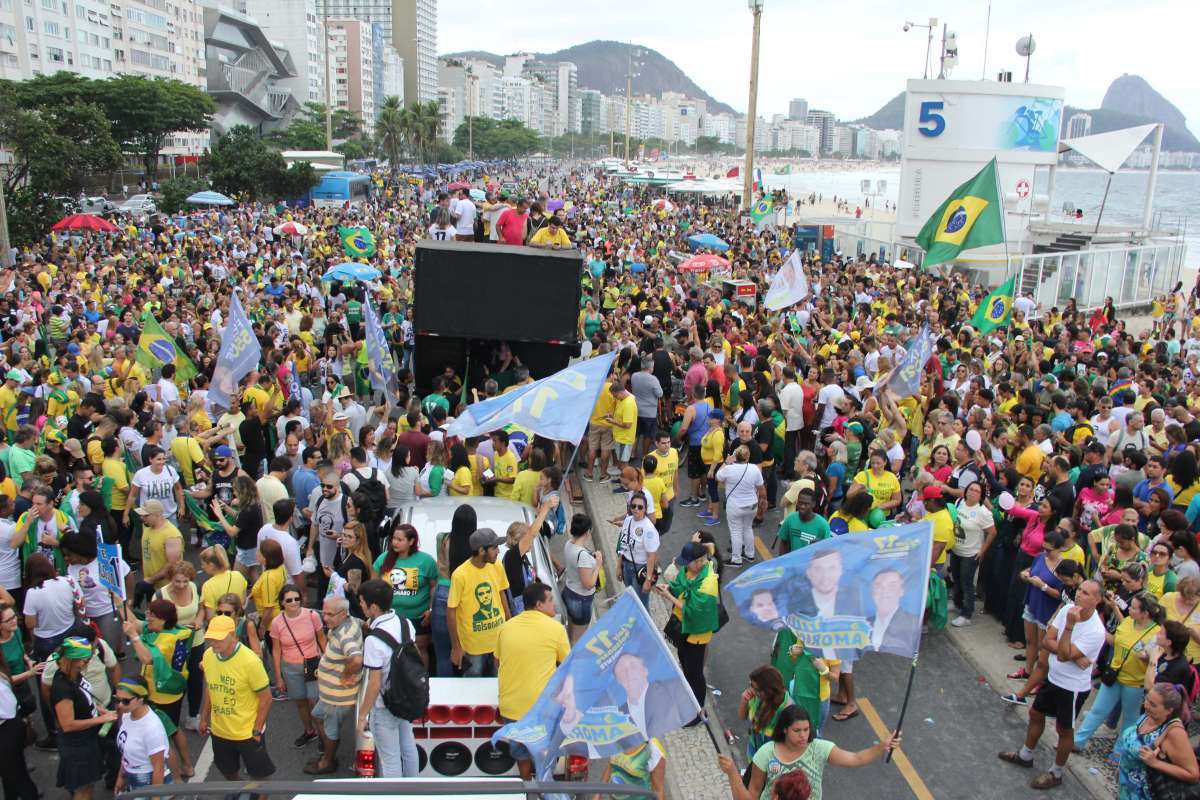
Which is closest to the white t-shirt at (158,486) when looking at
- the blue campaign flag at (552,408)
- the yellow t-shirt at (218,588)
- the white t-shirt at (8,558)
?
the white t-shirt at (8,558)

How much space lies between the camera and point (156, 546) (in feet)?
25.7

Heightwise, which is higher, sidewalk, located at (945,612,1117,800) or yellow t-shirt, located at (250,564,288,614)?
yellow t-shirt, located at (250,564,288,614)

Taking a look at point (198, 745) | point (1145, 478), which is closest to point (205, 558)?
point (198, 745)

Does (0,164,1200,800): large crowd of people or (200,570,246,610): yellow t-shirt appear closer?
(0,164,1200,800): large crowd of people

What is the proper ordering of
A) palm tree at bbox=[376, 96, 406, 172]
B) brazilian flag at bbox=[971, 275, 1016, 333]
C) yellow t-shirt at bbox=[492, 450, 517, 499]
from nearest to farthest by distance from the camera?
yellow t-shirt at bbox=[492, 450, 517, 499]
brazilian flag at bbox=[971, 275, 1016, 333]
palm tree at bbox=[376, 96, 406, 172]

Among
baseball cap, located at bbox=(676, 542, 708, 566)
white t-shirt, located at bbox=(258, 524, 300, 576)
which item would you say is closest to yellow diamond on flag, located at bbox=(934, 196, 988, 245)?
baseball cap, located at bbox=(676, 542, 708, 566)

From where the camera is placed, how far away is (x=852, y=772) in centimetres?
684

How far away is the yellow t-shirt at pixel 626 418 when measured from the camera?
39.1ft

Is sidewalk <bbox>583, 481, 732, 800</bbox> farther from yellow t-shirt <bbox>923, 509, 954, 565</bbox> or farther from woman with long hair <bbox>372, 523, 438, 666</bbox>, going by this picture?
yellow t-shirt <bbox>923, 509, 954, 565</bbox>

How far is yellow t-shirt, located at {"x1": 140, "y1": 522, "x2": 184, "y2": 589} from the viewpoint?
25.6 ft

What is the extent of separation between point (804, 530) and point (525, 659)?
3182 millimetres

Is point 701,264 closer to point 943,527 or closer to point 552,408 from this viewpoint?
point 943,527

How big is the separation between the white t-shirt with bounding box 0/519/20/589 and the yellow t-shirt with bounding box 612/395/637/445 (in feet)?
21.2

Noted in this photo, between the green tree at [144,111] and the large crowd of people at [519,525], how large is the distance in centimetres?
5650
